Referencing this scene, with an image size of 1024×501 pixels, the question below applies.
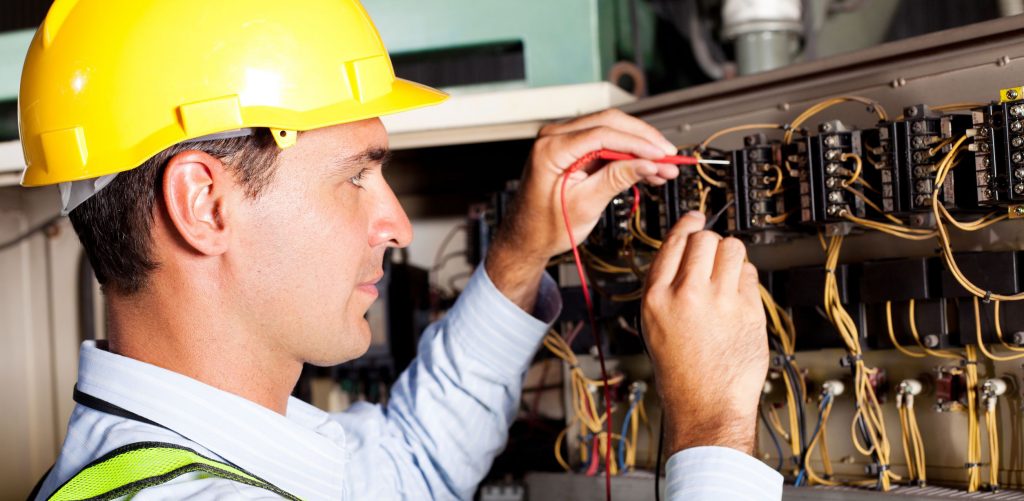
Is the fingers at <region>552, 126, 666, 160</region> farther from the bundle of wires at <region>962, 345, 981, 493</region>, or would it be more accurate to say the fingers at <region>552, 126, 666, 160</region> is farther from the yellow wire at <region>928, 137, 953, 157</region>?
the bundle of wires at <region>962, 345, 981, 493</region>

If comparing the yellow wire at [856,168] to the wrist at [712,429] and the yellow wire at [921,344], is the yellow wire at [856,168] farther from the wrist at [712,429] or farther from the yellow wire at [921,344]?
the wrist at [712,429]

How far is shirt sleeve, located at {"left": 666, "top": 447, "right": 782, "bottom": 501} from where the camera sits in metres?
0.90

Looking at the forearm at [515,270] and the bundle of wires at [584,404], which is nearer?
the forearm at [515,270]

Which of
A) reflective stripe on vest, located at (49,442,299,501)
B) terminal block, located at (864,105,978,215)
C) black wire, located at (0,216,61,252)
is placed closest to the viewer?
reflective stripe on vest, located at (49,442,299,501)

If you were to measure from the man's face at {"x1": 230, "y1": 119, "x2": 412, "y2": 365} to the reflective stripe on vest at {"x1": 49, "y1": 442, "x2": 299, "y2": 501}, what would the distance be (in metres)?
0.19

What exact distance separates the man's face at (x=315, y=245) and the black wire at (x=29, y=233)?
121cm

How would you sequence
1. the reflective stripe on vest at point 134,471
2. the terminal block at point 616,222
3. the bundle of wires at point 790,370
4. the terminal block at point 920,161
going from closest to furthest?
the reflective stripe on vest at point 134,471
the terminal block at point 920,161
the bundle of wires at point 790,370
the terminal block at point 616,222

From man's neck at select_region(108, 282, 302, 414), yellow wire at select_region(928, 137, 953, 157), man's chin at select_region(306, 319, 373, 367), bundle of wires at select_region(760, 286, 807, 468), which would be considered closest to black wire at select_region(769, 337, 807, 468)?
bundle of wires at select_region(760, 286, 807, 468)

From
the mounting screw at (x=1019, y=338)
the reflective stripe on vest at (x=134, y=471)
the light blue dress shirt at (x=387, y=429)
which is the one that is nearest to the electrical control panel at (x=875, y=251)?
the mounting screw at (x=1019, y=338)

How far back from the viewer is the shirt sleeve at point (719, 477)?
0.90 metres

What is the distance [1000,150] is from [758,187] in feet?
0.93

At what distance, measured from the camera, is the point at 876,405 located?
1165mm

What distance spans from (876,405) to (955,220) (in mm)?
240

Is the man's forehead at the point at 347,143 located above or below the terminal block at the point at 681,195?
above
